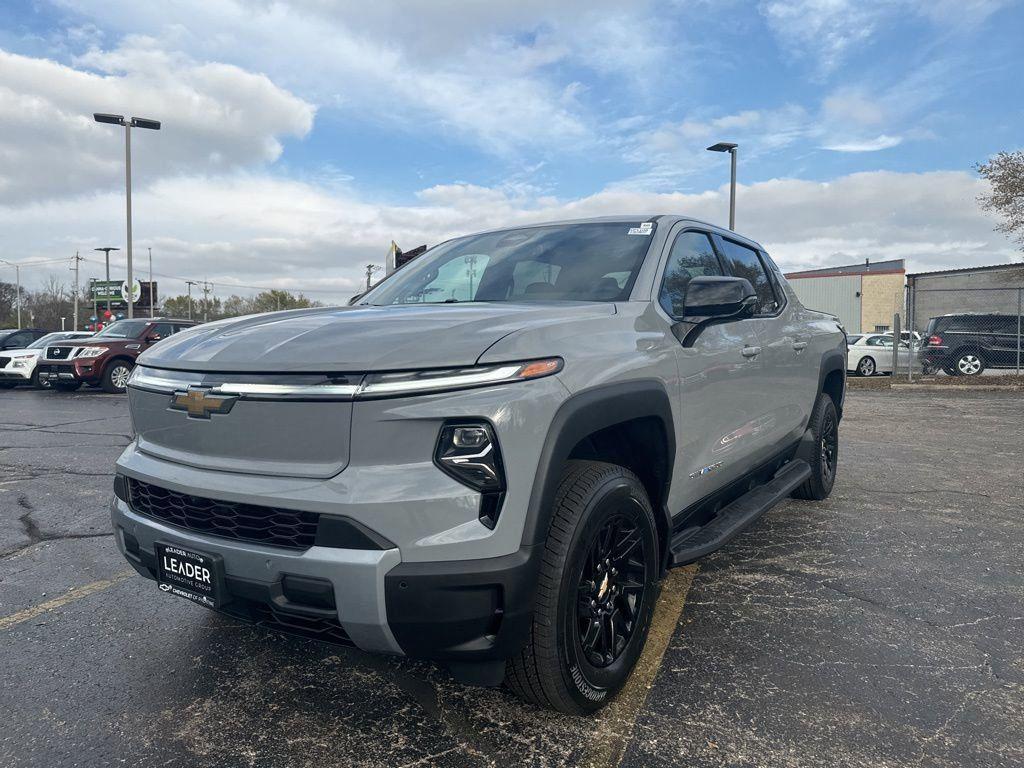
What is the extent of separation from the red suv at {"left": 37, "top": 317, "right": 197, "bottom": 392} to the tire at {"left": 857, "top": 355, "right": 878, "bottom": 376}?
59.1 feet

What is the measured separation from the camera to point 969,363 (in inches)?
741

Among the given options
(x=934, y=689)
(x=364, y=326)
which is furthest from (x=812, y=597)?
(x=364, y=326)

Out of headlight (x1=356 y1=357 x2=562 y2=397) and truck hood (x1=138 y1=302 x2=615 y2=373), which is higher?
truck hood (x1=138 y1=302 x2=615 y2=373)

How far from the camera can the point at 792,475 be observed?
15.0 ft

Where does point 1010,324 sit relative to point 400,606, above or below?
above

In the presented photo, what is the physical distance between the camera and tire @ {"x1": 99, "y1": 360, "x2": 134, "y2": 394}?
15125 millimetres

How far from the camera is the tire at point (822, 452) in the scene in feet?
16.9

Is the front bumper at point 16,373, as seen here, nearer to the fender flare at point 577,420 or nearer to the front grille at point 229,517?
the front grille at point 229,517

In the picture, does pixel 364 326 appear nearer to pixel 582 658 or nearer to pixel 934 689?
pixel 582 658

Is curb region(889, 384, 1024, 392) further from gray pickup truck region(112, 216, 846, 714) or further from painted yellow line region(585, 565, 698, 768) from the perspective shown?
gray pickup truck region(112, 216, 846, 714)

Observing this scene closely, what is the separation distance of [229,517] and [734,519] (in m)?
2.31

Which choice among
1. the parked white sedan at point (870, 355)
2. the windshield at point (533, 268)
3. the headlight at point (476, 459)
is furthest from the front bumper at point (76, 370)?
the parked white sedan at point (870, 355)

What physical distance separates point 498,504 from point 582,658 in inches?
26.8

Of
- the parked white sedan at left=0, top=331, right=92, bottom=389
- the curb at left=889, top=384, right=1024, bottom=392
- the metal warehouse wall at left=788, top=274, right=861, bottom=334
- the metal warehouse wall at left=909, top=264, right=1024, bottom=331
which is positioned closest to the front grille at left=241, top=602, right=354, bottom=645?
the curb at left=889, top=384, right=1024, bottom=392
